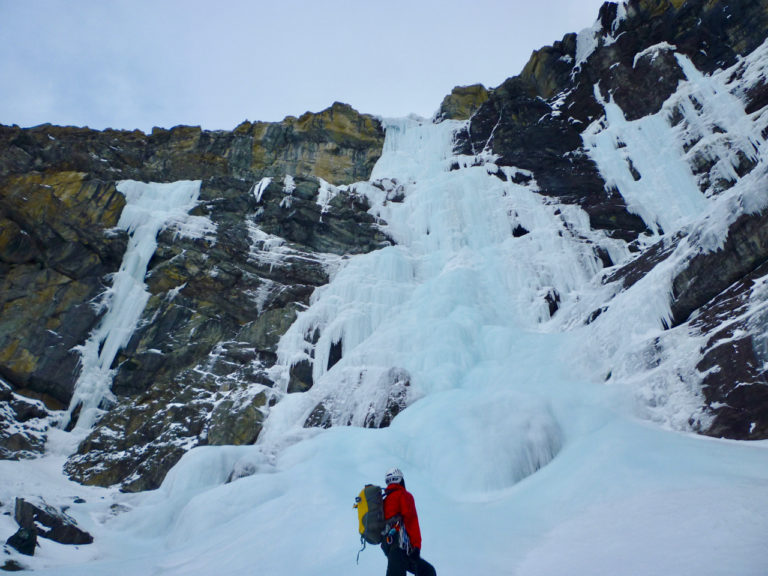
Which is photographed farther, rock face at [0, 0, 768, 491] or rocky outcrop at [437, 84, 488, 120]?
rocky outcrop at [437, 84, 488, 120]

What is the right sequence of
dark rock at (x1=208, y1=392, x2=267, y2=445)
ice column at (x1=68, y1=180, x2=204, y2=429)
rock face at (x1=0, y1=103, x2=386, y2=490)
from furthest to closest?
ice column at (x1=68, y1=180, x2=204, y2=429) → rock face at (x1=0, y1=103, x2=386, y2=490) → dark rock at (x1=208, y1=392, x2=267, y2=445)

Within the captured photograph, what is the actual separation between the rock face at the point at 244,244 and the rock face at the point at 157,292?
69mm

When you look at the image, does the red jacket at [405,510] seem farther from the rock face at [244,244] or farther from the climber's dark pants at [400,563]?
the rock face at [244,244]

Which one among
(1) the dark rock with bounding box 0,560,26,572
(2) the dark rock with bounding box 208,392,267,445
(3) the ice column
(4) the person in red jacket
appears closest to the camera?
(4) the person in red jacket

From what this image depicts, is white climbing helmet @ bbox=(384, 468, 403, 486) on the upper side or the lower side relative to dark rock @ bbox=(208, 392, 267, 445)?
lower

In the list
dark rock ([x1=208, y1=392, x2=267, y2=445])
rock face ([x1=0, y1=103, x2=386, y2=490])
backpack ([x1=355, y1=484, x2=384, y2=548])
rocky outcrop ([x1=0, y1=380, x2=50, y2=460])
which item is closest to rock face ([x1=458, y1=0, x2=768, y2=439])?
backpack ([x1=355, y1=484, x2=384, y2=548])

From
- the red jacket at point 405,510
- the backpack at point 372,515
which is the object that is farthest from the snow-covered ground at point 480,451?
the backpack at point 372,515

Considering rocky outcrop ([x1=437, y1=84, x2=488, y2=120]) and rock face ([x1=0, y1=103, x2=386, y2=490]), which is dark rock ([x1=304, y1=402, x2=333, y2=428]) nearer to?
rock face ([x1=0, y1=103, x2=386, y2=490])

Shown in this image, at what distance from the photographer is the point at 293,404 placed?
17.4 meters

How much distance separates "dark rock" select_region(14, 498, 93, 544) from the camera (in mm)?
10984

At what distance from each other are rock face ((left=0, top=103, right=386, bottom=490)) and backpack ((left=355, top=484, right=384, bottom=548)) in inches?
547

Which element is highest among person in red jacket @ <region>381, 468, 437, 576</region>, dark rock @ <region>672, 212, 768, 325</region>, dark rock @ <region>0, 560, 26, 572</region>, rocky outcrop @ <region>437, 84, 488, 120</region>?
rocky outcrop @ <region>437, 84, 488, 120</region>

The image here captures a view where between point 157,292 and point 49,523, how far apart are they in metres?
13.4

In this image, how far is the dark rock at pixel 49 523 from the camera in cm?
1098
